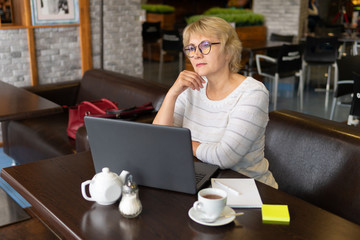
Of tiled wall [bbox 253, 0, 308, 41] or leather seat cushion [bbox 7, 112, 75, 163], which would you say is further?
tiled wall [bbox 253, 0, 308, 41]

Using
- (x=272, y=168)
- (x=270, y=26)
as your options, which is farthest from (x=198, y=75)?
(x=270, y=26)

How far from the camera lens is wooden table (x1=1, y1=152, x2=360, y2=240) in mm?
1174

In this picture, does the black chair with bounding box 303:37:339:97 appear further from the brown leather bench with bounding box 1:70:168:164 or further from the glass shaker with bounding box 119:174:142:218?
the glass shaker with bounding box 119:174:142:218

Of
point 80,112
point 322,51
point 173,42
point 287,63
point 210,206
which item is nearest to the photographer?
point 210,206

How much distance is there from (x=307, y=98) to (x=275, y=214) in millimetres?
5316

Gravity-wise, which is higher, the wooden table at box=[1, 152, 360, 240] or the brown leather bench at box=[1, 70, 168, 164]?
the wooden table at box=[1, 152, 360, 240]

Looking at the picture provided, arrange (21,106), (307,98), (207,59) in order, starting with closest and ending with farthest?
(207,59), (21,106), (307,98)

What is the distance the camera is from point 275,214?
4.12ft

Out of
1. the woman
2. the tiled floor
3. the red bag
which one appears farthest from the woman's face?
the tiled floor

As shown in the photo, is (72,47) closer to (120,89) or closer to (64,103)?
(64,103)

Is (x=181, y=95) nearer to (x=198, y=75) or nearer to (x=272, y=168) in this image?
(x=198, y=75)

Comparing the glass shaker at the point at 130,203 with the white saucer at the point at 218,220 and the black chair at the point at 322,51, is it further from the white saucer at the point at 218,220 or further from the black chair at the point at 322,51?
the black chair at the point at 322,51

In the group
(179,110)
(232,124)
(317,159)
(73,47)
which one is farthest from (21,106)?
(317,159)

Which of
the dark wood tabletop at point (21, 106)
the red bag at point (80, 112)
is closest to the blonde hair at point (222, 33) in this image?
the dark wood tabletop at point (21, 106)
